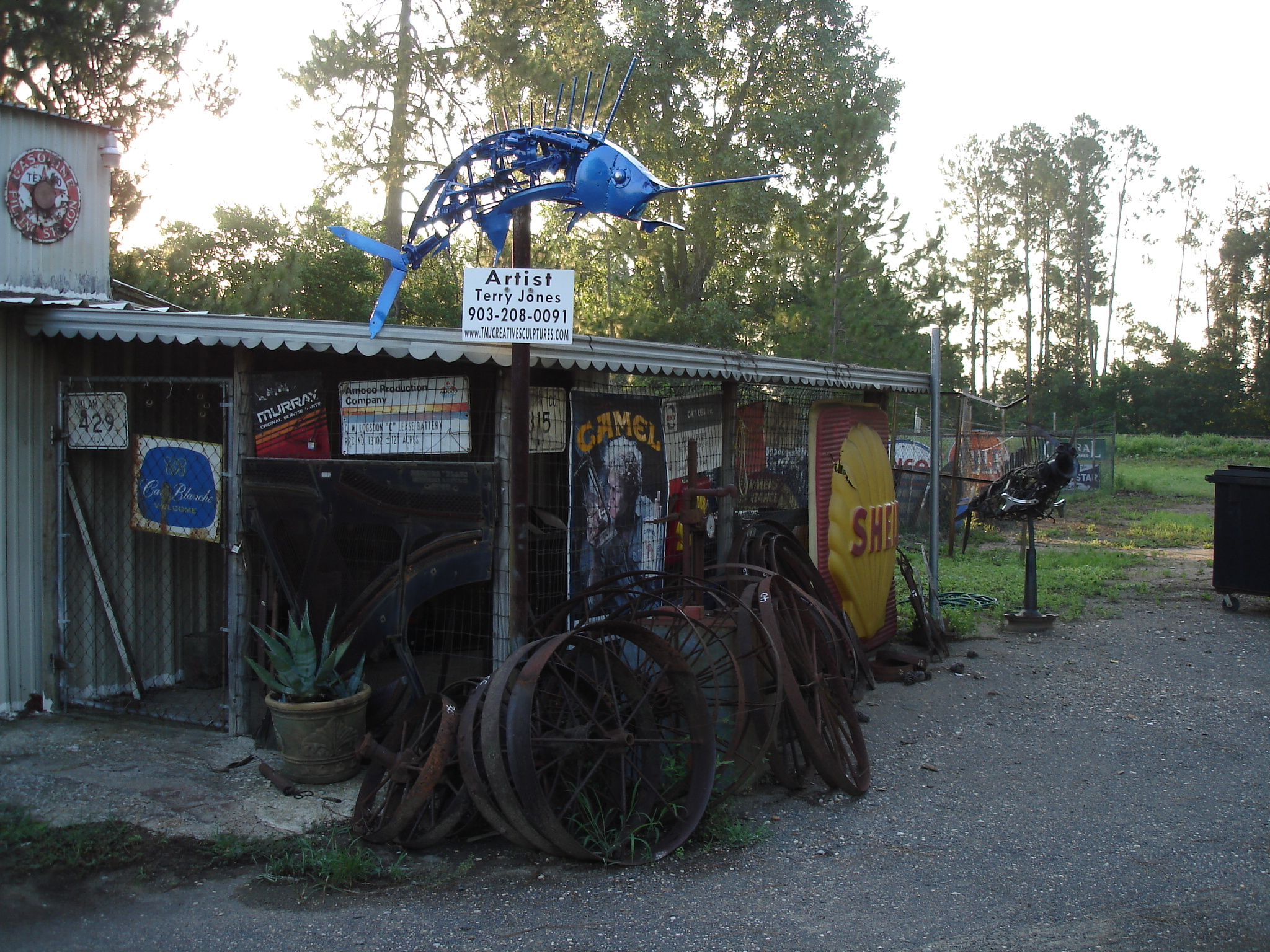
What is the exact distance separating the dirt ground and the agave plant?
520 mm

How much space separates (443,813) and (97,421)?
3620 mm

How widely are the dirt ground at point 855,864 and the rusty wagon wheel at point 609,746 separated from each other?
0.21 metres

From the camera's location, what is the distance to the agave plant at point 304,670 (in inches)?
203

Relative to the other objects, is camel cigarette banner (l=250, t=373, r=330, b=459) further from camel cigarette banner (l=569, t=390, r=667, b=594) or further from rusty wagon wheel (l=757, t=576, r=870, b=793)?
rusty wagon wheel (l=757, t=576, r=870, b=793)

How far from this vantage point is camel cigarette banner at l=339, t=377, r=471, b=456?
5555 mm

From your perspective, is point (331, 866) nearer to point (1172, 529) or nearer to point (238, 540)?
point (238, 540)

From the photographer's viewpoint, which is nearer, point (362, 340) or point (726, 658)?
point (362, 340)

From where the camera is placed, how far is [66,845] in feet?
14.3

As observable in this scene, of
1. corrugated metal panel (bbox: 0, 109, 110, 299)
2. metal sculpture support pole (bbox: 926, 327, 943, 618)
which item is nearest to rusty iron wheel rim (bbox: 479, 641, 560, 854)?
corrugated metal panel (bbox: 0, 109, 110, 299)

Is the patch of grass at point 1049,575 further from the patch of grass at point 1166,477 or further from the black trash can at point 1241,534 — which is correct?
the patch of grass at point 1166,477

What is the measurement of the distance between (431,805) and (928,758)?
304cm

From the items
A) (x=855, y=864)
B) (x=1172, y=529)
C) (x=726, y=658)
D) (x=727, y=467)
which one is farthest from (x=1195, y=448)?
(x=855, y=864)

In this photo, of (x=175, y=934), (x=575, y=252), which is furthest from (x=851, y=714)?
(x=575, y=252)

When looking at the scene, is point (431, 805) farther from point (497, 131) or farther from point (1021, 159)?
point (1021, 159)
